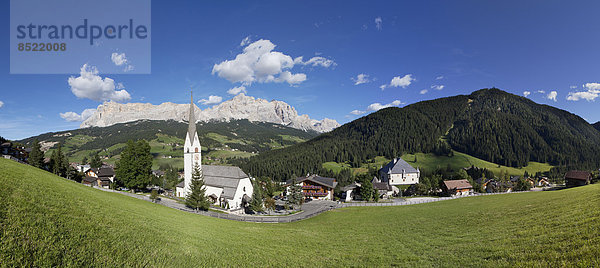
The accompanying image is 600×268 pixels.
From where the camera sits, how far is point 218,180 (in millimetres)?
60438

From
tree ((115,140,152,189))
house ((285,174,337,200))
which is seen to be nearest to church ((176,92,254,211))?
tree ((115,140,152,189))

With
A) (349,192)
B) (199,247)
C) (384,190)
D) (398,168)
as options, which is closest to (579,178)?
(384,190)

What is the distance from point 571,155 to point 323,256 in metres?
256

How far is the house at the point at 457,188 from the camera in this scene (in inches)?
3273

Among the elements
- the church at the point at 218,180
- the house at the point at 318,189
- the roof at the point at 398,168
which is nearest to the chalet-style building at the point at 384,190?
the house at the point at 318,189

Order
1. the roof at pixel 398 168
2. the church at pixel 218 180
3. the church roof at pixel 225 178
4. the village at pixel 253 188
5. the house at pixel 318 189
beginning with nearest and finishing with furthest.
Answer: the village at pixel 253 188
the church at pixel 218 180
the church roof at pixel 225 178
the house at pixel 318 189
the roof at pixel 398 168

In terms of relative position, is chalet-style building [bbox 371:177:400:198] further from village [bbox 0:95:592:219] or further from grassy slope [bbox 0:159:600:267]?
grassy slope [bbox 0:159:600:267]

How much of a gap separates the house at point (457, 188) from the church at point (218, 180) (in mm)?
73711

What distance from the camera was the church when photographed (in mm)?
55306

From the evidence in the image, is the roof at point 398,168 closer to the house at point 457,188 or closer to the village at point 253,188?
the village at point 253,188

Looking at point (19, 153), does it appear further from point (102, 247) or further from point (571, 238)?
point (571, 238)

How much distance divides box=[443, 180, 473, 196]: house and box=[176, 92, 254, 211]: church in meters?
73.7

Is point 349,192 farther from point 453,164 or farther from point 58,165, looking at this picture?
point 453,164

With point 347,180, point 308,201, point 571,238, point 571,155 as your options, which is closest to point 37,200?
point 571,238
